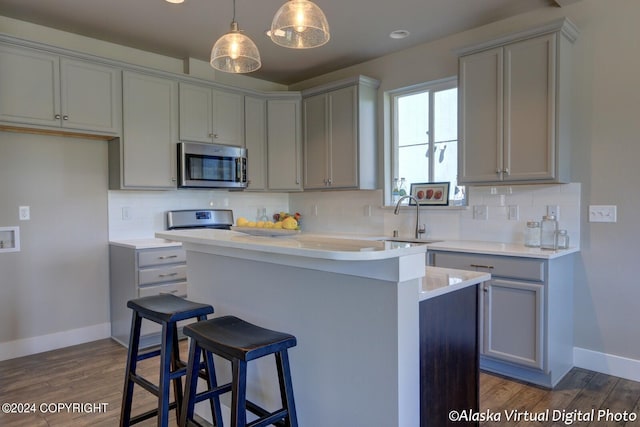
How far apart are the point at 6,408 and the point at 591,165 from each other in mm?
4011

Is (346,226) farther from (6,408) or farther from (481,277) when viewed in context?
(6,408)

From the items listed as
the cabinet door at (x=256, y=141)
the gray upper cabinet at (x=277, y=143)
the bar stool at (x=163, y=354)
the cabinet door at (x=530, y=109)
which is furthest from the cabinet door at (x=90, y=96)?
the cabinet door at (x=530, y=109)

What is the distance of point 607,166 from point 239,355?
275 centimetres

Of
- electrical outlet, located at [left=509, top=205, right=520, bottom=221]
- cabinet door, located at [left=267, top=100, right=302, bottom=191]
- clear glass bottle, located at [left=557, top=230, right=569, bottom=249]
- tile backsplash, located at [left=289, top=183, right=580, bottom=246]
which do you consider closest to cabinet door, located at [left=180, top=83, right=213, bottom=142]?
cabinet door, located at [left=267, top=100, right=302, bottom=191]

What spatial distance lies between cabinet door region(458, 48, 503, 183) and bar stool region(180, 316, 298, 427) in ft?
7.14

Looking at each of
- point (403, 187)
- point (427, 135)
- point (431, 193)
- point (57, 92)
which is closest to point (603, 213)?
point (431, 193)

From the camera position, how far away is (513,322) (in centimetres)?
279

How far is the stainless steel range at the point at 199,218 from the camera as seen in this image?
4.09 m

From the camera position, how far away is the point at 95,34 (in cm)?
359

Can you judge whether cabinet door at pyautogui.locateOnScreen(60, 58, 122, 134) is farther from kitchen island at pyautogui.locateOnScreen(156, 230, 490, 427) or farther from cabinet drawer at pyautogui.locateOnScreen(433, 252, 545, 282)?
cabinet drawer at pyautogui.locateOnScreen(433, 252, 545, 282)

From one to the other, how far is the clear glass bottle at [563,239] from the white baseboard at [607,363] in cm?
75

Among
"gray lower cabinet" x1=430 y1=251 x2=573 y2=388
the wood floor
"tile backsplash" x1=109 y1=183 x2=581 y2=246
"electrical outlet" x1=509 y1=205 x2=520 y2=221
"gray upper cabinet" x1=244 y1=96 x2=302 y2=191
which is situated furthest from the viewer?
"gray upper cabinet" x1=244 y1=96 x2=302 y2=191

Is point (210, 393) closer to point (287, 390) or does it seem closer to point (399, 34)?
point (287, 390)

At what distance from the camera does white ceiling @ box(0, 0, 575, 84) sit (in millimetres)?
3047
